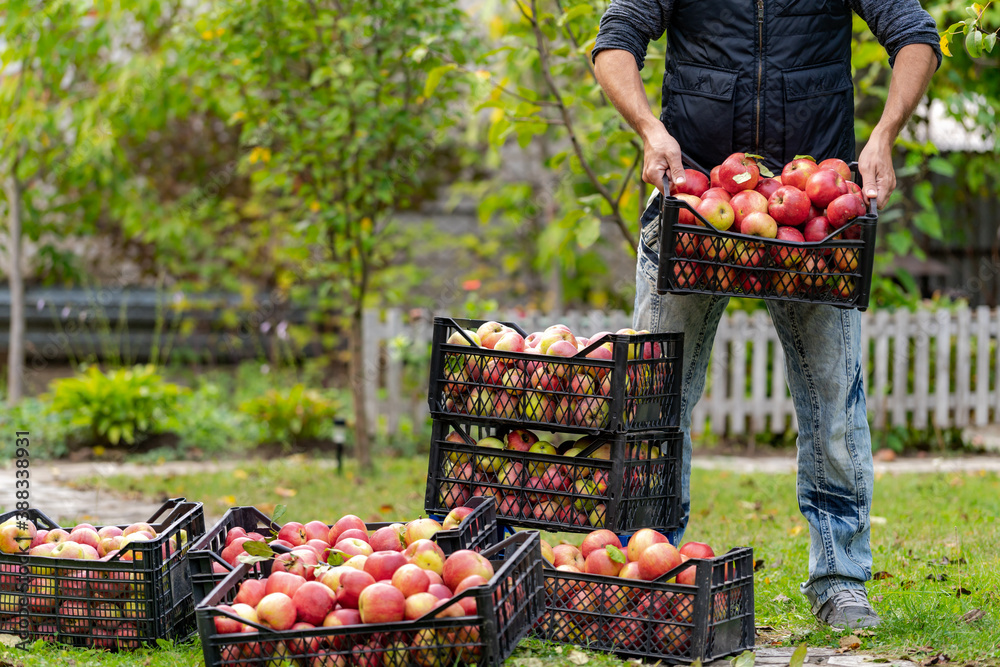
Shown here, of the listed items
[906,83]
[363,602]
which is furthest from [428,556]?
[906,83]

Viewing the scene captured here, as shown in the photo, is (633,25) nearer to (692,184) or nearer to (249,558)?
(692,184)

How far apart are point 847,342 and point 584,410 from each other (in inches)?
34.9

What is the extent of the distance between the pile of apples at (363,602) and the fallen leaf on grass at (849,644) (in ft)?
3.33

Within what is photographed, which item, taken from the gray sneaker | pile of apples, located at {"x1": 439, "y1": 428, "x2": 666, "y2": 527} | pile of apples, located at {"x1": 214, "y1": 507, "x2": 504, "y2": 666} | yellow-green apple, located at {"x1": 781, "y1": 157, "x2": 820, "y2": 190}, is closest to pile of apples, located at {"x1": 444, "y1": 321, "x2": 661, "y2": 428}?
pile of apples, located at {"x1": 439, "y1": 428, "x2": 666, "y2": 527}

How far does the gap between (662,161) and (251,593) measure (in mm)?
1548

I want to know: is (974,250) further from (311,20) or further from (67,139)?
(67,139)

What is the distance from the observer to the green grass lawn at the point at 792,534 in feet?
8.58

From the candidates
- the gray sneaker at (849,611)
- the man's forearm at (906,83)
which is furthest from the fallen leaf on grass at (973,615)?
the man's forearm at (906,83)

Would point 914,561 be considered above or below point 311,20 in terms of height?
below

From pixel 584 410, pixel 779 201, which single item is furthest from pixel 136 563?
pixel 779 201

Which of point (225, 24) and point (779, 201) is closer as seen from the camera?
point (779, 201)

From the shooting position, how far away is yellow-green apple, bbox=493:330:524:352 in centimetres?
275

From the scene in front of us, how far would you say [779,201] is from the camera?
8.61 feet

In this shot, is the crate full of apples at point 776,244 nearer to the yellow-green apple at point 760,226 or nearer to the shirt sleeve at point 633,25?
the yellow-green apple at point 760,226
